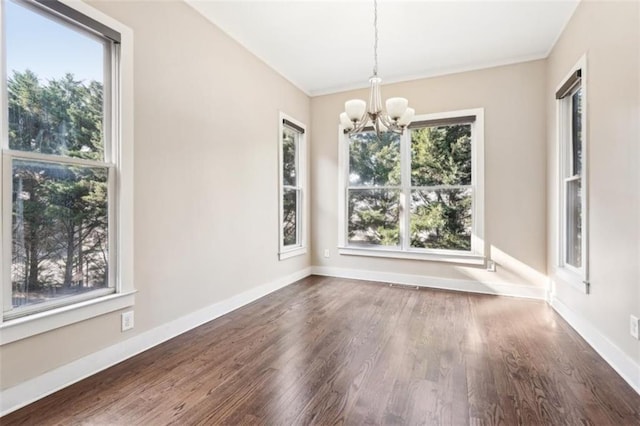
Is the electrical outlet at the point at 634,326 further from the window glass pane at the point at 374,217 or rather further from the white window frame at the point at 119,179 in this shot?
the white window frame at the point at 119,179

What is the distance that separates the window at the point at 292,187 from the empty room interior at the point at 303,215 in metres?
0.04

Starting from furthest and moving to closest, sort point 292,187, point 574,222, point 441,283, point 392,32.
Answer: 1. point 292,187
2. point 441,283
3. point 392,32
4. point 574,222

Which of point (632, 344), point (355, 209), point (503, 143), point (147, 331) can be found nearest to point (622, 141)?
point (632, 344)

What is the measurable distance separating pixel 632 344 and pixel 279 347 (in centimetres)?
238

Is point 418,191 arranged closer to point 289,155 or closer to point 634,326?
point 289,155

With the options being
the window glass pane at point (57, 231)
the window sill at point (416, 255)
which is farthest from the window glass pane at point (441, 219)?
the window glass pane at point (57, 231)

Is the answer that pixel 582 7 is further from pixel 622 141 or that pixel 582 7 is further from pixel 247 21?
pixel 247 21

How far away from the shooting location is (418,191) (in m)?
4.45

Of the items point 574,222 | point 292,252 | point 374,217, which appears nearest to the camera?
point 574,222

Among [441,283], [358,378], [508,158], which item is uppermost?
[508,158]

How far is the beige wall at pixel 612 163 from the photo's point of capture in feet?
6.53

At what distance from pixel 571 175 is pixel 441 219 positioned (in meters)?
1.53

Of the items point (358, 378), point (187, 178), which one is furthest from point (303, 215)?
point (358, 378)

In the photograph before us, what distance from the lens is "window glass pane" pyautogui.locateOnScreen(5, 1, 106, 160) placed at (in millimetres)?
1743
